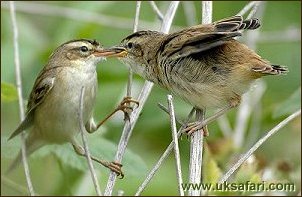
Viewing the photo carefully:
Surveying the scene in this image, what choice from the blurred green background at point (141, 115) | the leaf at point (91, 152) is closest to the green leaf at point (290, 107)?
the blurred green background at point (141, 115)

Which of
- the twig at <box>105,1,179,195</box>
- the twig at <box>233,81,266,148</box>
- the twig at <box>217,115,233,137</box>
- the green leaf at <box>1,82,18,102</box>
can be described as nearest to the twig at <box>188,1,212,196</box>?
the twig at <box>105,1,179,195</box>

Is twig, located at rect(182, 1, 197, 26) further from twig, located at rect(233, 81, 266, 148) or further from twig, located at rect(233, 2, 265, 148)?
twig, located at rect(233, 81, 266, 148)

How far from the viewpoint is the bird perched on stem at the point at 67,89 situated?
15.9 ft

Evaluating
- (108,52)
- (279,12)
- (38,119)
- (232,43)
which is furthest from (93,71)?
(279,12)

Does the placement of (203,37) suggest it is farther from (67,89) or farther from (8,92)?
(8,92)

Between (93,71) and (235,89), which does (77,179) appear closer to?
(93,71)

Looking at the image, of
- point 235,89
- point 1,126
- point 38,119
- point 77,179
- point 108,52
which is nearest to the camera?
point 235,89

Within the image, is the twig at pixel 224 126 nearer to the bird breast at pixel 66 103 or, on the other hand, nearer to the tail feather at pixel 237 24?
the bird breast at pixel 66 103

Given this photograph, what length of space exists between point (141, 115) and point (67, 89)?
3.20ft

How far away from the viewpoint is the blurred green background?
5.30m

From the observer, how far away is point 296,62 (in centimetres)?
648

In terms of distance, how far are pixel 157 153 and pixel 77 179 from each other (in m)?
1.03

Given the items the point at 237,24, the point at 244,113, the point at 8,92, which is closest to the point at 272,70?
the point at 237,24

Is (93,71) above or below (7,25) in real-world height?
below
